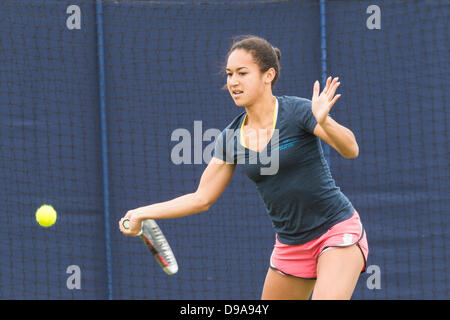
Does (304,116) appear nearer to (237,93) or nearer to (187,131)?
(237,93)

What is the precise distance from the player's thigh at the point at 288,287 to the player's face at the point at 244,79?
98 cm

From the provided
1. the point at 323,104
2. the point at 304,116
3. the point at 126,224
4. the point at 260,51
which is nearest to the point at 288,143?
the point at 304,116

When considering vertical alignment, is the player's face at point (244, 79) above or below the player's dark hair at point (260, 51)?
below

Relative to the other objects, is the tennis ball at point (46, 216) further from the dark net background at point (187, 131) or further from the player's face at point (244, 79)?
the player's face at point (244, 79)

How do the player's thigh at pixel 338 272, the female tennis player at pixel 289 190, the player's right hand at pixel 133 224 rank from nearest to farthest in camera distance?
the player's thigh at pixel 338 272
the female tennis player at pixel 289 190
the player's right hand at pixel 133 224

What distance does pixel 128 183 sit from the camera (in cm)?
673

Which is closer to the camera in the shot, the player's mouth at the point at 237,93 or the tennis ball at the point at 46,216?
the player's mouth at the point at 237,93

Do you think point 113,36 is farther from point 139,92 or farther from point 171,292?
point 171,292

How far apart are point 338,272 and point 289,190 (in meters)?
0.49

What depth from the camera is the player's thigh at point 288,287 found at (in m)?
3.84

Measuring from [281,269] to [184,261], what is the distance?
301cm

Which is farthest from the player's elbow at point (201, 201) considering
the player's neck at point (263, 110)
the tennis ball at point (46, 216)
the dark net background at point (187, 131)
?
the dark net background at point (187, 131)

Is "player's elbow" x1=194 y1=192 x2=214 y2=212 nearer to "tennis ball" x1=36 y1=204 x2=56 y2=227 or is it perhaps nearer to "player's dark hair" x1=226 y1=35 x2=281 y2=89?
"player's dark hair" x1=226 y1=35 x2=281 y2=89

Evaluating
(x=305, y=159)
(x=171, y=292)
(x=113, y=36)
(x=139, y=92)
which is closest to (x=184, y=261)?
(x=171, y=292)
